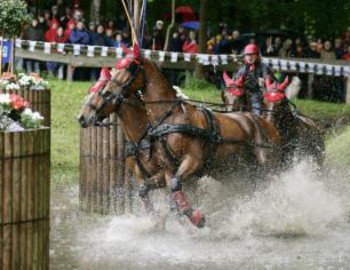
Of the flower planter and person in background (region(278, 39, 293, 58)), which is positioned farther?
person in background (region(278, 39, 293, 58))

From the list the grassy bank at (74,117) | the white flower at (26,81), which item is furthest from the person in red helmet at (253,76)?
the white flower at (26,81)

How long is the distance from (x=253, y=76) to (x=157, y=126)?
117 inches

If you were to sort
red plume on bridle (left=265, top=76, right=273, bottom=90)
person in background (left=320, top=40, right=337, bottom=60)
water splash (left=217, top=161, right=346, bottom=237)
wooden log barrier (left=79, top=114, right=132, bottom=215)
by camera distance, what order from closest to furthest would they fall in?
water splash (left=217, top=161, right=346, bottom=237)
wooden log barrier (left=79, top=114, right=132, bottom=215)
red plume on bridle (left=265, top=76, right=273, bottom=90)
person in background (left=320, top=40, right=337, bottom=60)

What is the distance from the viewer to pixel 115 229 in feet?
40.0

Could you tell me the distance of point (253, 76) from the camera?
14.5m

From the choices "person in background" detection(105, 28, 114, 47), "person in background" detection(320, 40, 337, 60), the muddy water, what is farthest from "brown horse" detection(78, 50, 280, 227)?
"person in background" detection(320, 40, 337, 60)

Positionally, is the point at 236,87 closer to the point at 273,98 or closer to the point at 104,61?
the point at 273,98

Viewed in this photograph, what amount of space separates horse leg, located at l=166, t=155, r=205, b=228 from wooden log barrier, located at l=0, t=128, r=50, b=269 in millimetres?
3588

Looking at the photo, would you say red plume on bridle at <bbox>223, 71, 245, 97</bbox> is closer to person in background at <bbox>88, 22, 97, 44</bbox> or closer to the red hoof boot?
the red hoof boot

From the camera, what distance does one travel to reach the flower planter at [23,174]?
7789 mm

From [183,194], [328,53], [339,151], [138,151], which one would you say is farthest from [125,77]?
[328,53]

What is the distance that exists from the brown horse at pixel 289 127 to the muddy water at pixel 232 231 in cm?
27

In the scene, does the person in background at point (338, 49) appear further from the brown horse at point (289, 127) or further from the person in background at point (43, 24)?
the brown horse at point (289, 127)

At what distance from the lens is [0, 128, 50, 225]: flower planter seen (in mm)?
7789
